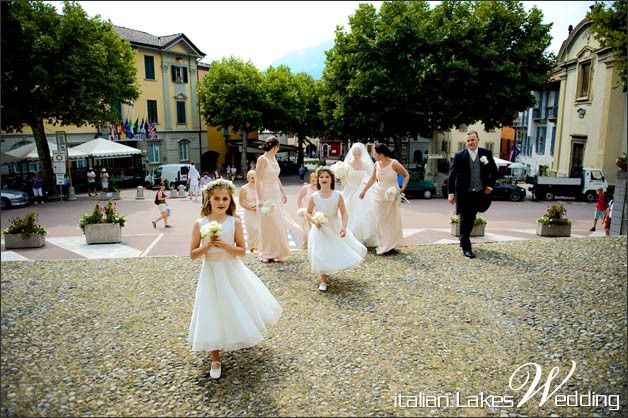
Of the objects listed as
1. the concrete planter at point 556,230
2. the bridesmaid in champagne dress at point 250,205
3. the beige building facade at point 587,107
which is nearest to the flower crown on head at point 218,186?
the bridesmaid in champagne dress at point 250,205

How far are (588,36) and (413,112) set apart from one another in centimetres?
986

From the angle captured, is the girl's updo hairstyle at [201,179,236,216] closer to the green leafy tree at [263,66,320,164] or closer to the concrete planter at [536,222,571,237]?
the concrete planter at [536,222,571,237]

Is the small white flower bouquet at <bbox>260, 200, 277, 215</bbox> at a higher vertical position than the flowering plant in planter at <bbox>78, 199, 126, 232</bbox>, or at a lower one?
higher

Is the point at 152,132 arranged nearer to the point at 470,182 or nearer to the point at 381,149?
the point at 381,149

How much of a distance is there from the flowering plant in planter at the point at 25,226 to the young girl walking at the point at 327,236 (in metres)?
6.62

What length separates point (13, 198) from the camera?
10.1 metres

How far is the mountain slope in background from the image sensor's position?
55.1ft

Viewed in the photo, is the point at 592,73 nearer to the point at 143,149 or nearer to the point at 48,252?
the point at 143,149

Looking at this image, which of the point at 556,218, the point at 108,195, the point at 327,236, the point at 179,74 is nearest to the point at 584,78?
the point at 556,218

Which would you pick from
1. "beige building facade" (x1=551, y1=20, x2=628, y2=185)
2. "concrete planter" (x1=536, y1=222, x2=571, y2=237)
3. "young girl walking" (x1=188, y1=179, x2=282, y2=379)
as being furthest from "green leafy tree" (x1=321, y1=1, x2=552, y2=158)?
"young girl walking" (x1=188, y1=179, x2=282, y2=379)

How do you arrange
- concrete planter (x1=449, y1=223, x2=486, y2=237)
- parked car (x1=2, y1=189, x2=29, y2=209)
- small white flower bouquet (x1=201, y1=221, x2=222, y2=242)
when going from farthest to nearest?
concrete planter (x1=449, y1=223, x2=486, y2=237) < parked car (x1=2, y1=189, x2=29, y2=209) < small white flower bouquet (x1=201, y1=221, x2=222, y2=242)

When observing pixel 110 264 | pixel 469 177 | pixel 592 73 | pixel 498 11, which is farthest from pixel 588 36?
pixel 110 264

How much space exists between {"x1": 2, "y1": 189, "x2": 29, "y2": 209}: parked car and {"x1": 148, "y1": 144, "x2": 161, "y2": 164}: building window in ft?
14.2

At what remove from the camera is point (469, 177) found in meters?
8.88
